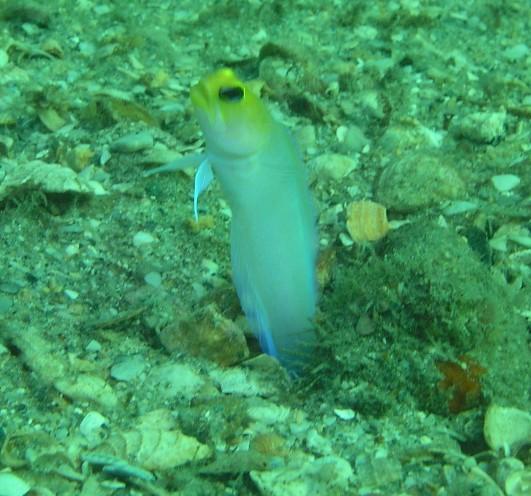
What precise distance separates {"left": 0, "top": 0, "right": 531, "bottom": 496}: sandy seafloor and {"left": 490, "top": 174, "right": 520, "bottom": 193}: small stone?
0.4 inches

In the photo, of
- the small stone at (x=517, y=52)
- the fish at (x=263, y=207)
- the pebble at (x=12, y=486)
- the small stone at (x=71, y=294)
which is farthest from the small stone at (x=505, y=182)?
the pebble at (x=12, y=486)

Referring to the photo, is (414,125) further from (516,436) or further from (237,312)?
(516,436)

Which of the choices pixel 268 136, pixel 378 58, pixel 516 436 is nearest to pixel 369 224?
pixel 268 136

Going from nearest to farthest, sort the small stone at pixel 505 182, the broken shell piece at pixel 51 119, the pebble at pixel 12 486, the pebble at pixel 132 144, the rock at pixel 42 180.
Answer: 1. the pebble at pixel 12 486
2. the rock at pixel 42 180
3. the small stone at pixel 505 182
4. the pebble at pixel 132 144
5. the broken shell piece at pixel 51 119

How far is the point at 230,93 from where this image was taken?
229 cm

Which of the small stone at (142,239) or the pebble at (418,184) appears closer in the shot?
the small stone at (142,239)

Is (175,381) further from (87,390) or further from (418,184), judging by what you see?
(418,184)

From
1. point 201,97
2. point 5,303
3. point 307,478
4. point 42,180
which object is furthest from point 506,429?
point 42,180

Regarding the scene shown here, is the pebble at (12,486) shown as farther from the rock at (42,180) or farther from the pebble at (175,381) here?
the rock at (42,180)

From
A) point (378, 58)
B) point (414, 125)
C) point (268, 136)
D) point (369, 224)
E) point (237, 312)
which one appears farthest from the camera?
point (378, 58)

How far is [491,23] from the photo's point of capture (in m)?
5.40

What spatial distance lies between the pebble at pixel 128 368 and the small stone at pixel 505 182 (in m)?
1.98

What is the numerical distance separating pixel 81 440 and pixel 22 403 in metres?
0.27

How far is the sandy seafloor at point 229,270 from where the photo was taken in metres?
Result: 2.21
